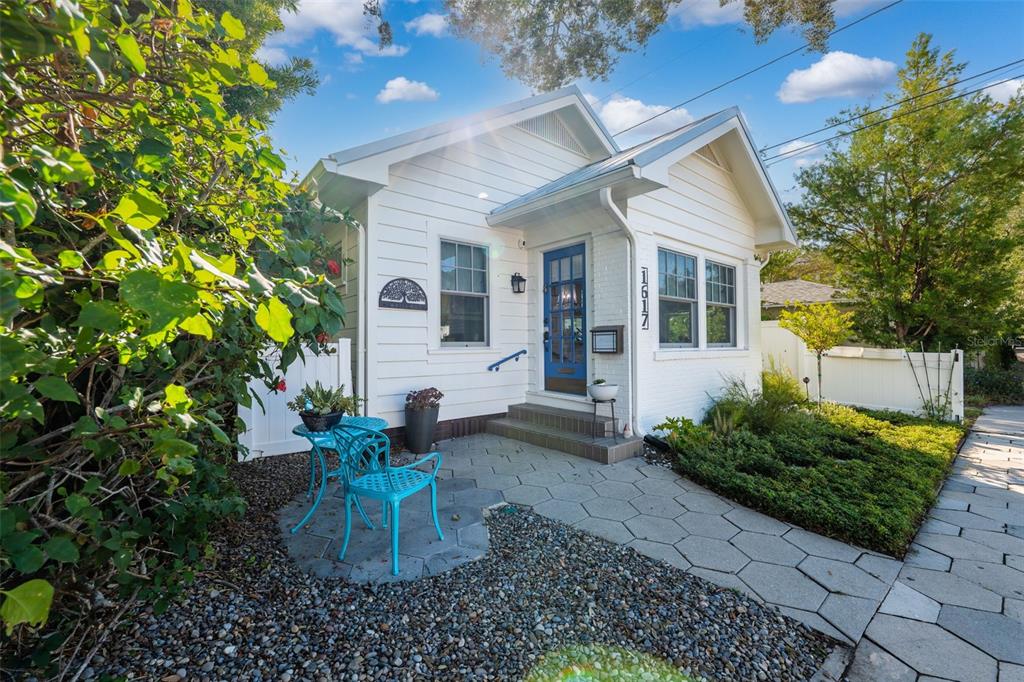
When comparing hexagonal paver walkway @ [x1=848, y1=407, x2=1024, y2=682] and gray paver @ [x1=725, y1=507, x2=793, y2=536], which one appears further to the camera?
gray paver @ [x1=725, y1=507, x2=793, y2=536]

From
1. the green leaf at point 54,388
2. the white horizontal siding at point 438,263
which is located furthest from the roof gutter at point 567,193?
the green leaf at point 54,388

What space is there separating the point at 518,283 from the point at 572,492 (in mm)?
3243

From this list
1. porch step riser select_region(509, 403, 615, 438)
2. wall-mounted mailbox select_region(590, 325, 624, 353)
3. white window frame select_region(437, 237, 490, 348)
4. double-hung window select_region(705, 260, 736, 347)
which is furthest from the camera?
double-hung window select_region(705, 260, 736, 347)

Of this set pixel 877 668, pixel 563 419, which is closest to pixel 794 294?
pixel 563 419

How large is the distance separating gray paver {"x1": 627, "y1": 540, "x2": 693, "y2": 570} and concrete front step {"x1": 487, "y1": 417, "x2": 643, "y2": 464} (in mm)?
1694

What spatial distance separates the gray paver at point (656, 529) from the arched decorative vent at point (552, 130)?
220 inches

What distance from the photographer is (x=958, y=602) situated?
228 cm

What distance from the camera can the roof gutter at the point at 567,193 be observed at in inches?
176

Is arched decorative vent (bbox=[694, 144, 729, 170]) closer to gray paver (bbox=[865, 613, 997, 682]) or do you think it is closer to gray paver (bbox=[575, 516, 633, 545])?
gray paver (bbox=[575, 516, 633, 545])

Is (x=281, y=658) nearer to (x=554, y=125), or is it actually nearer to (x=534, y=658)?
(x=534, y=658)

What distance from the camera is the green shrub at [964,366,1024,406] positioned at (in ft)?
30.9

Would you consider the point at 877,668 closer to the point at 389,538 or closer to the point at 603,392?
the point at 389,538

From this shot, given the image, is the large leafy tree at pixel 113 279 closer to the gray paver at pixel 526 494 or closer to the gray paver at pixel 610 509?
the gray paver at pixel 526 494

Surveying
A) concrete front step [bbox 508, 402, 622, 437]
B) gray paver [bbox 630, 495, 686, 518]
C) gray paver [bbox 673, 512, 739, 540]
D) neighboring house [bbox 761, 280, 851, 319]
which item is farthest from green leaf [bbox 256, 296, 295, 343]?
neighboring house [bbox 761, 280, 851, 319]
